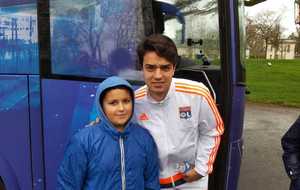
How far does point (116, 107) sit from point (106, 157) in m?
0.25

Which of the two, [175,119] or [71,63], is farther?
[71,63]

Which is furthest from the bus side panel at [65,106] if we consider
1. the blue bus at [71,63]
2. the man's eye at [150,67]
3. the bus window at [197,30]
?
the man's eye at [150,67]

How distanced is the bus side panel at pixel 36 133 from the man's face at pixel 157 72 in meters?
1.42

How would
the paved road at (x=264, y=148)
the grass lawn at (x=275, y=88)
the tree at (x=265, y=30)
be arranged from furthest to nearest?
the tree at (x=265, y=30) < the grass lawn at (x=275, y=88) < the paved road at (x=264, y=148)

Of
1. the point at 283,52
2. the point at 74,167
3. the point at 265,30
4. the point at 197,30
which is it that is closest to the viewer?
the point at 74,167

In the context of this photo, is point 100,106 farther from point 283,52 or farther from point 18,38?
point 283,52

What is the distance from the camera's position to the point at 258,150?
8.27m

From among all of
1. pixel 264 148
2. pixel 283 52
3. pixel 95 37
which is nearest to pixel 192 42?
pixel 95 37

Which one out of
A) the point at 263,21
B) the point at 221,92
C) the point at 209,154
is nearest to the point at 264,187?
the point at 221,92

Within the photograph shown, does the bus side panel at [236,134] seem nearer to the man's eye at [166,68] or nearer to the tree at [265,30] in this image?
the man's eye at [166,68]

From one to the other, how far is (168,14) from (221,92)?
0.73 m

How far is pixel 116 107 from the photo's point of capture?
2352 mm

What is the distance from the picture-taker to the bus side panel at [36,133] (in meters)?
3.55

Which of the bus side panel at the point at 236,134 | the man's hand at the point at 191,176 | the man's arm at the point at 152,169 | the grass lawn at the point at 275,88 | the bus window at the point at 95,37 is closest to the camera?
the man's arm at the point at 152,169
